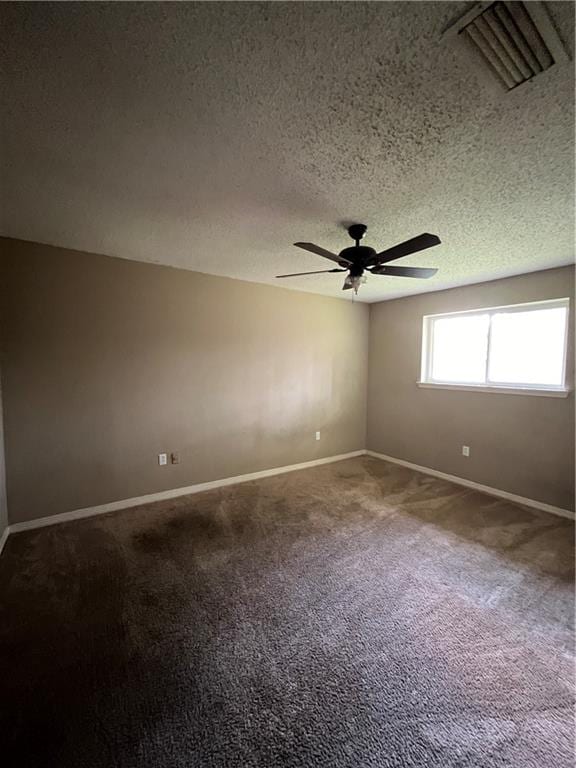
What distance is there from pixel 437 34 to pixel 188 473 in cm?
359

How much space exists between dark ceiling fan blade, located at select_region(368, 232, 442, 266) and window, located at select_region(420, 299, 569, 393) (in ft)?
7.33

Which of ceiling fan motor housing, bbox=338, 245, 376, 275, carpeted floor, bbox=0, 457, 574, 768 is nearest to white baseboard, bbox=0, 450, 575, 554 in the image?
carpeted floor, bbox=0, 457, 574, 768

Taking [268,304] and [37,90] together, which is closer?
[37,90]

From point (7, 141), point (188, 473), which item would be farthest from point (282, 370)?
point (7, 141)

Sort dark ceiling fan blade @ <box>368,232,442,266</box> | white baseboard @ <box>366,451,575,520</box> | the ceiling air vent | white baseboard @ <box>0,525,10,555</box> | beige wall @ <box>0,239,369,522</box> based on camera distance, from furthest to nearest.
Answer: white baseboard @ <box>366,451,575,520</box>, beige wall @ <box>0,239,369,522</box>, white baseboard @ <box>0,525,10,555</box>, dark ceiling fan blade @ <box>368,232,442,266</box>, the ceiling air vent

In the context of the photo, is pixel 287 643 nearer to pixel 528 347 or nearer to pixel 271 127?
pixel 271 127

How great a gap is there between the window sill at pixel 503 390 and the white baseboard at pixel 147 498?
5.87 ft

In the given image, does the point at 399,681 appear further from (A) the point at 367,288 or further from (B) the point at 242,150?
(A) the point at 367,288

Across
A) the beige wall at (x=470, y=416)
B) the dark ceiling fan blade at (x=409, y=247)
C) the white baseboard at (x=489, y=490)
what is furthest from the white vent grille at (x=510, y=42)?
the white baseboard at (x=489, y=490)

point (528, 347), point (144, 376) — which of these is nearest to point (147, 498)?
point (144, 376)

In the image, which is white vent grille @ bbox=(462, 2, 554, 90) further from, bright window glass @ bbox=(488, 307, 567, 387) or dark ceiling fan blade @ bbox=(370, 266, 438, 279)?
bright window glass @ bbox=(488, 307, 567, 387)

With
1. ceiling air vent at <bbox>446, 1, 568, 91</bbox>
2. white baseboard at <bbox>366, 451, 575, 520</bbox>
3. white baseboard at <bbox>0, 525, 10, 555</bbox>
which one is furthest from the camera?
white baseboard at <bbox>366, 451, 575, 520</bbox>

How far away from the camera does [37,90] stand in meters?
1.14

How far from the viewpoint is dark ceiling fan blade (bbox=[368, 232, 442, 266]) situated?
1.73m
